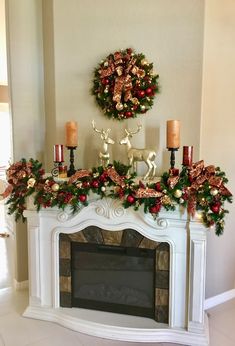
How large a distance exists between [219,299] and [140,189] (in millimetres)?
1492

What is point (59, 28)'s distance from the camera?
9.12 ft

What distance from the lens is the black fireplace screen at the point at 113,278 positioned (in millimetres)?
2498

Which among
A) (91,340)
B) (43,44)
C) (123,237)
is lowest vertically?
(91,340)

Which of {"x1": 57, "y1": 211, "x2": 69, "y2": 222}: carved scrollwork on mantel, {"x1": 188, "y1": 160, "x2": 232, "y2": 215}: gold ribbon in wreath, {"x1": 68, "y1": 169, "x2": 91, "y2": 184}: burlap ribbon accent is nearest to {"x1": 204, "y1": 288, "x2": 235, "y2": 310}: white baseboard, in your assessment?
{"x1": 188, "y1": 160, "x2": 232, "y2": 215}: gold ribbon in wreath

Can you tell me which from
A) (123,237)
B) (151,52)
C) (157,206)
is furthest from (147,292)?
(151,52)

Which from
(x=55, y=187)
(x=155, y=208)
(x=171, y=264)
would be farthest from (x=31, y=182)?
(x=171, y=264)

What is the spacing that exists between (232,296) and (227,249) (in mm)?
493

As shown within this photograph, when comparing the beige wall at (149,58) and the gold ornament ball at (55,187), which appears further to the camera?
the beige wall at (149,58)

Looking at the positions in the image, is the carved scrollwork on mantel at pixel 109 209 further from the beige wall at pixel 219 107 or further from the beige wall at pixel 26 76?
the beige wall at pixel 26 76

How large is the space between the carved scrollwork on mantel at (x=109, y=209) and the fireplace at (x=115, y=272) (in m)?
0.15

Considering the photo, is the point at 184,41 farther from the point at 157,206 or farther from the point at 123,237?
the point at 123,237

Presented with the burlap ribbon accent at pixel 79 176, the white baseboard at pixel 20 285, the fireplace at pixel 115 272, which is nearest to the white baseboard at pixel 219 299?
the fireplace at pixel 115 272

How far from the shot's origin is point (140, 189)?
2.20m

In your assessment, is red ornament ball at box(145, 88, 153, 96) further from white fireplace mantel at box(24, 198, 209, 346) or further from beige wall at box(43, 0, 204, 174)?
white fireplace mantel at box(24, 198, 209, 346)
